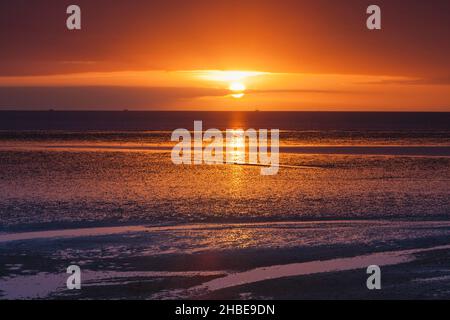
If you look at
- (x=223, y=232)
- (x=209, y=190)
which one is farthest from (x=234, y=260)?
(x=209, y=190)

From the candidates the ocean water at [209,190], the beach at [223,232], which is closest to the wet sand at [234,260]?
the beach at [223,232]

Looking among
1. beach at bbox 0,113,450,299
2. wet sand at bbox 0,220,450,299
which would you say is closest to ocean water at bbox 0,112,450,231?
beach at bbox 0,113,450,299

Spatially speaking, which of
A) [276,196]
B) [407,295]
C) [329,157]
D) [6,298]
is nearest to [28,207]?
[276,196]

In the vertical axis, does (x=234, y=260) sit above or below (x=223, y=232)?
below

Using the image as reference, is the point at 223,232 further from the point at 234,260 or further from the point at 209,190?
the point at 209,190

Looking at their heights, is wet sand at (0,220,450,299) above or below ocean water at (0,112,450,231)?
below

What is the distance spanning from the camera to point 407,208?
1914 cm

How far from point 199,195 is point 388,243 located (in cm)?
827

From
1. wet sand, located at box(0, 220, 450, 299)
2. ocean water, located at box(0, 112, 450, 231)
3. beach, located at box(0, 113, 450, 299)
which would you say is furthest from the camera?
ocean water, located at box(0, 112, 450, 231)

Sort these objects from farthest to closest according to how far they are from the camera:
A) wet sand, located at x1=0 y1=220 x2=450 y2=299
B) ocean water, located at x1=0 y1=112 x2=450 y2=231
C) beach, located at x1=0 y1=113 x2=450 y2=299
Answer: ocean water, located at x1=0 y1=112 x2=450 y2=231 < beach, located at x1=0 y1=113 x2=450 y2=299 < wet sand, located at x1=0 y1=220 x2=450 y2=299

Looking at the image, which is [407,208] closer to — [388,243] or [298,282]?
[388,243]

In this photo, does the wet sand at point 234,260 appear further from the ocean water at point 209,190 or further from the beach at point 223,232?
the ocean water at point 209,190

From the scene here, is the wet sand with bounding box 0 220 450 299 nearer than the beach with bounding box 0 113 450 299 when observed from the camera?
Yes

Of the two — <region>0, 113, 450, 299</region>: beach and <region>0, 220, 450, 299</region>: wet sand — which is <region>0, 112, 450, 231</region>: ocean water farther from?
<region>0, 220, 450, 299</region>: wet sand
